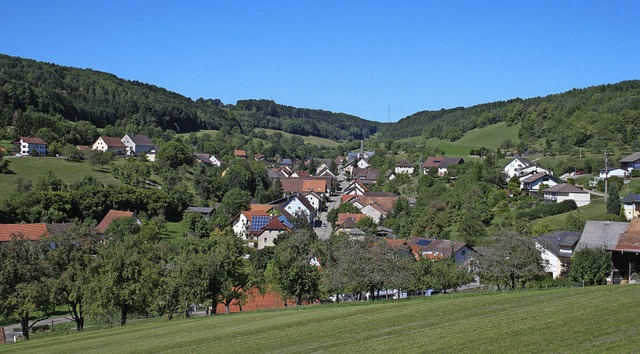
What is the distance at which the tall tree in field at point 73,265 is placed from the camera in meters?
32.8

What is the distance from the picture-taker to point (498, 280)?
1489 inches

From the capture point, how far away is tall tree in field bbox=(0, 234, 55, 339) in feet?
104

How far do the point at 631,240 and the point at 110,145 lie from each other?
105887 mm

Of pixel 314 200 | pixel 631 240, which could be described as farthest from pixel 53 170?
pixel 631 240

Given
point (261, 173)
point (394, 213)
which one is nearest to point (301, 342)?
point (394, 213)

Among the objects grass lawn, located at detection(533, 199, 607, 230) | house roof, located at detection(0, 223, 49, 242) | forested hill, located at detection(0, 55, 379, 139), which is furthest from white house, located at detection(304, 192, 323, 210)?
forested hill, located at detection(0, 55, 379, 139)

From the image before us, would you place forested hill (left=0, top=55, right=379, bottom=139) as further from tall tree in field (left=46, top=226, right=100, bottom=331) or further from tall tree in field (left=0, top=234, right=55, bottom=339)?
tall tree in field (left=0, top=234, right=55, bottom=339)

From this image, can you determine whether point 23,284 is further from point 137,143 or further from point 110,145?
point 137,143

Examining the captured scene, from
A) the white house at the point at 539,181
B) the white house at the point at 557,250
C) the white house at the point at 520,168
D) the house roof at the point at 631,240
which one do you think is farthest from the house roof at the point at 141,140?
the house roof at the point at 631,240

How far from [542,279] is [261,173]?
74056 mm

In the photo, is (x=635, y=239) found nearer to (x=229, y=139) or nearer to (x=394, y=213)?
(x=394, y=213)

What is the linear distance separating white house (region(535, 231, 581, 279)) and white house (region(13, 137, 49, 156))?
78987 mm

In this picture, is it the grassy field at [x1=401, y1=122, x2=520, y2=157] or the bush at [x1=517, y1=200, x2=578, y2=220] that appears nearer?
the bush at [x1=517, y1=200, x2=578, y2=220]

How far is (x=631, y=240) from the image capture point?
94.0ft
